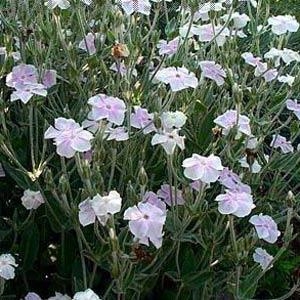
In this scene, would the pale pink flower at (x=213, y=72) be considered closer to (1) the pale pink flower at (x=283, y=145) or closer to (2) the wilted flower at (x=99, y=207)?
(1) the pale pink flower at (x=283, y=145)

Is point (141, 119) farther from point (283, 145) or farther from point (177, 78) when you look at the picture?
point (283, 145)

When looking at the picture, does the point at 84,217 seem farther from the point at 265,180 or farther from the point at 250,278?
the point at 265,180

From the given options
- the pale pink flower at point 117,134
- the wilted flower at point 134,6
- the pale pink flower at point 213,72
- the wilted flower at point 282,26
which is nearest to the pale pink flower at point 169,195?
the pale pink flower at point 117,134

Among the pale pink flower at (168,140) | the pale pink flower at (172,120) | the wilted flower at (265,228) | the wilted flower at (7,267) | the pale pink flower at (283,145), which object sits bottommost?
the wilted flower at (7,267)

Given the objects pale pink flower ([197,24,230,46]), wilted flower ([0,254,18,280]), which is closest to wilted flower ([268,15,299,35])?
pale pink flower ([197,24,230,46])

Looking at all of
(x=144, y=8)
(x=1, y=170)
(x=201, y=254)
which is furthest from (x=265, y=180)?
(x=1, y=170)

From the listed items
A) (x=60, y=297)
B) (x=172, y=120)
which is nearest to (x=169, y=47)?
(x=172, y=120)

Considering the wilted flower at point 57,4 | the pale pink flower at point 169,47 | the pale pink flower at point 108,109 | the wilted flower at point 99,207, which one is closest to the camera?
the wilted flower at point 99,207
